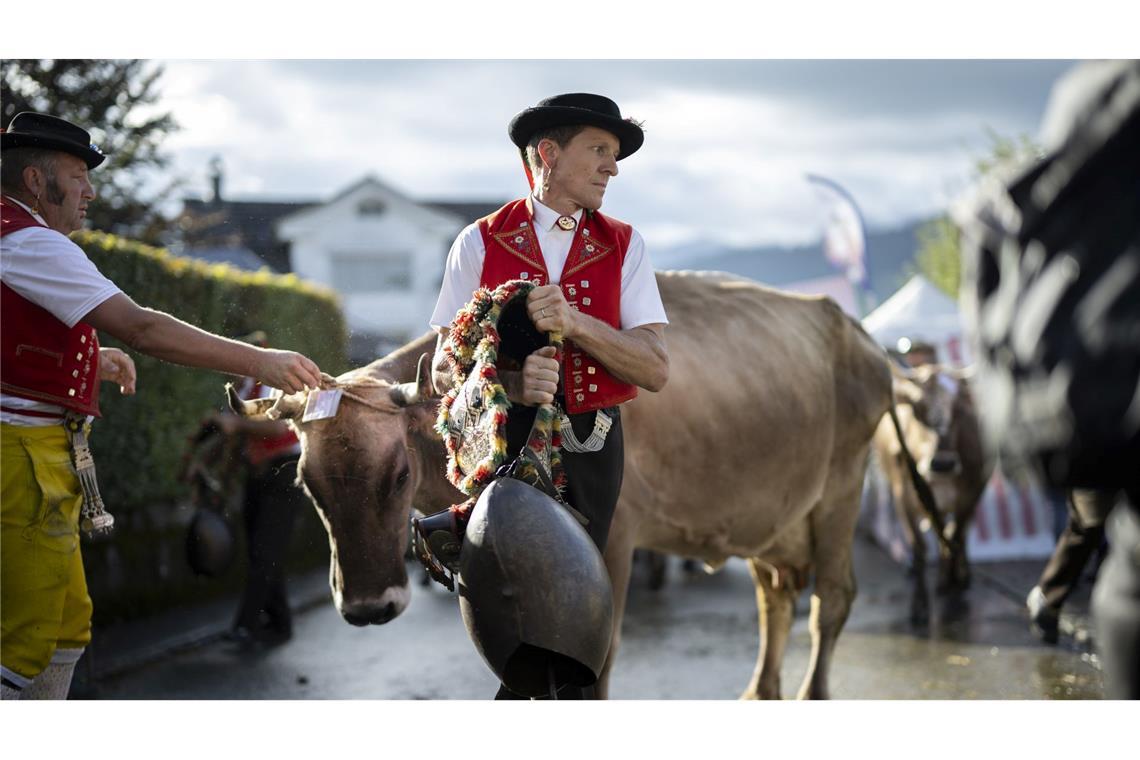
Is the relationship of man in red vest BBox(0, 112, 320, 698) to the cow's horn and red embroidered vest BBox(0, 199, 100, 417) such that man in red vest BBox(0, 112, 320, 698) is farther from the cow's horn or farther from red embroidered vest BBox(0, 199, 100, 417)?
the cow's horn

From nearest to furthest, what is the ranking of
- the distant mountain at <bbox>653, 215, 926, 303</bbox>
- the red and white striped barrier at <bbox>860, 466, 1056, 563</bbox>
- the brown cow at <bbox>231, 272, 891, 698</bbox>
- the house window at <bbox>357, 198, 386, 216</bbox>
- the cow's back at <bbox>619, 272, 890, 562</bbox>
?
the brown cow at <bbox>231, 272, 891, 698</bbox>, the cow's back at <bbox>619, 272, 890, 562</bbox>, the distant mountain at <bbox>653, 215, 926, 303</bbox>, the red and white striped barrier at <bbox>860, 466, 1056, 563</bbox>, the house window at <bbox>357, 198, 386, 216</bbox>

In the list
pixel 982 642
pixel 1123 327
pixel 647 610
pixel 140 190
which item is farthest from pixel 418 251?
pixel 1123 327

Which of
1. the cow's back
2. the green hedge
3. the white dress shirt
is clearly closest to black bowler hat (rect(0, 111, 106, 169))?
the white dress shirt

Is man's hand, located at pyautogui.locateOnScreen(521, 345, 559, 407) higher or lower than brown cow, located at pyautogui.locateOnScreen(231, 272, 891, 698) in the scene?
higher

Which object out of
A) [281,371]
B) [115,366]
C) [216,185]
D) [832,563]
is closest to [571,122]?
[281,371]

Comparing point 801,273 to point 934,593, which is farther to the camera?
point 801,273

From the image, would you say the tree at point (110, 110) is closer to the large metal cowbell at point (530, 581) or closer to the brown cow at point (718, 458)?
the brown cow at point (718, 458)

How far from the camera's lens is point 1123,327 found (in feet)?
6.54

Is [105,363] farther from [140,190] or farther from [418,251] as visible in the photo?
[418,251]

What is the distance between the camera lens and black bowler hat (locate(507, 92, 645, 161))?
3396 millimetres

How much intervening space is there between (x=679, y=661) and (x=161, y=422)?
4.05 metres

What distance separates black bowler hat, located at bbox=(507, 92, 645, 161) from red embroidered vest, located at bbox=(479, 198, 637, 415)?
237 millimetres

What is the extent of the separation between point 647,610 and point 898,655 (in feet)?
7.53

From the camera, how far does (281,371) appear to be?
343 centimetres
